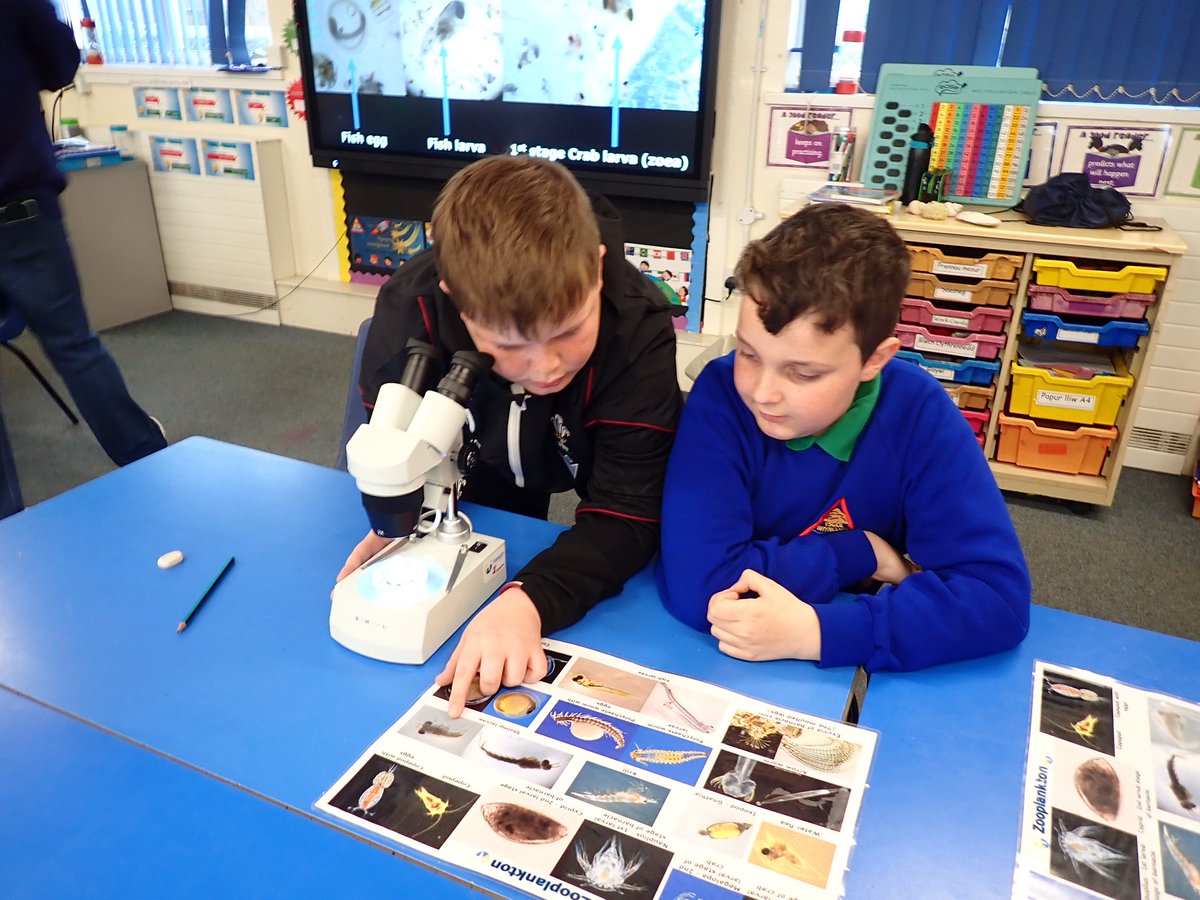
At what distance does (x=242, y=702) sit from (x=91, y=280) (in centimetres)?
387

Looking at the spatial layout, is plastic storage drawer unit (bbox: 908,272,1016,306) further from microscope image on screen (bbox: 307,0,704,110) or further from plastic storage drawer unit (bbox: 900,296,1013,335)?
microscope image on screen (bbox: 307,0,704,110)

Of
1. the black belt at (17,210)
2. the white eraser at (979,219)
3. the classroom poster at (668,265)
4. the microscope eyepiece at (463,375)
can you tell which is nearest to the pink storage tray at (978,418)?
the white eraser at (979,219)

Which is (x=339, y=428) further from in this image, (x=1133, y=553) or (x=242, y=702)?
(x=1133, y=553)

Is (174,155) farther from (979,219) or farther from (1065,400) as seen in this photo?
(1065,400)

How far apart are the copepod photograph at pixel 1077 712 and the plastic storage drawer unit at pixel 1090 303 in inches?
71.5

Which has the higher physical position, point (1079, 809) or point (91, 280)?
point (1079, 809)

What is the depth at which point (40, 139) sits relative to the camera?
2.30 metres

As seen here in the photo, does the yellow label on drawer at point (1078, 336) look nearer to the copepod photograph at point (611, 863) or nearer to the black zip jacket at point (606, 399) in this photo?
the black zip jacket at point (606, 399)

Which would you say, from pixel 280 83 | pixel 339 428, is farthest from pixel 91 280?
pixel 339 428

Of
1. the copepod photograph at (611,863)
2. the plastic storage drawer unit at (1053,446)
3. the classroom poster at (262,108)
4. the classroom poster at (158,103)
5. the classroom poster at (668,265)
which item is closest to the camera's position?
the copepod photograph at (611,863)

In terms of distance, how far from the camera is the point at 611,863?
2.25 ft

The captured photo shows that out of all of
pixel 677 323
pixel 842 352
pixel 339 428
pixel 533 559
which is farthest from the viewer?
pixel 677 323

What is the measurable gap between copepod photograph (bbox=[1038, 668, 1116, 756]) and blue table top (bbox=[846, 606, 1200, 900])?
0.8 inches

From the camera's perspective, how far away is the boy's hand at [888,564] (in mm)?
1080
